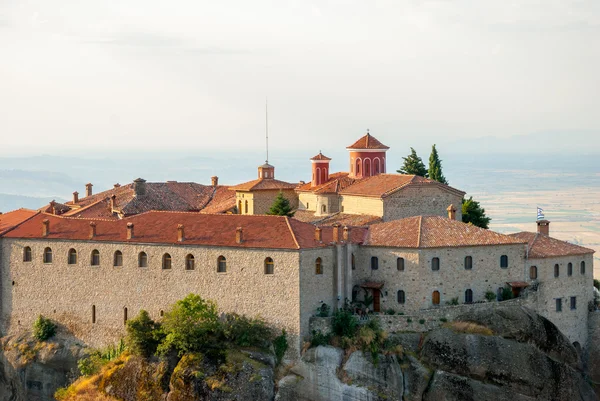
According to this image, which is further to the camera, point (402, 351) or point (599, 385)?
point (599, 385)

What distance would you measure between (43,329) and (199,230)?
1319 cm

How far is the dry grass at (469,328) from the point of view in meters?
62.1

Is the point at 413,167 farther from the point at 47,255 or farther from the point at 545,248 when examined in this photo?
the point at 47,255

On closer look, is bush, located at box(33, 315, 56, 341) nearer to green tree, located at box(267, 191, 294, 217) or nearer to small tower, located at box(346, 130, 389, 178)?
green tree, located at box(267, 191, 294, 217)

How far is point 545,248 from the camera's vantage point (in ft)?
224

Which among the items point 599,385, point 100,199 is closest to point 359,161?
point 100,199

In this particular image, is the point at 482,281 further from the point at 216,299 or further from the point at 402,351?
the point at 216,299

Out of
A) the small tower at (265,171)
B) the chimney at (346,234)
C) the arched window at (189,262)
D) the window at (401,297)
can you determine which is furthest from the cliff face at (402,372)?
the small tower at (265,171)

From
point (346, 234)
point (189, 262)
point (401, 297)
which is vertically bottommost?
point (401, 297)

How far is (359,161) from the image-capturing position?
87.2 meters

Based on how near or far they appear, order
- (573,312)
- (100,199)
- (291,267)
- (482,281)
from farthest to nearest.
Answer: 1. (100,199)
2. (573,312)
3. (482,281)
4. (291,267)

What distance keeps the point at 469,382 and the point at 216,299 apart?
16006 millimetres

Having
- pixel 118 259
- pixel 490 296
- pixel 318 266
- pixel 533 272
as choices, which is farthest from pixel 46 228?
pixel 533 272

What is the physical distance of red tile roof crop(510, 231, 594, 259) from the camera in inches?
2653
